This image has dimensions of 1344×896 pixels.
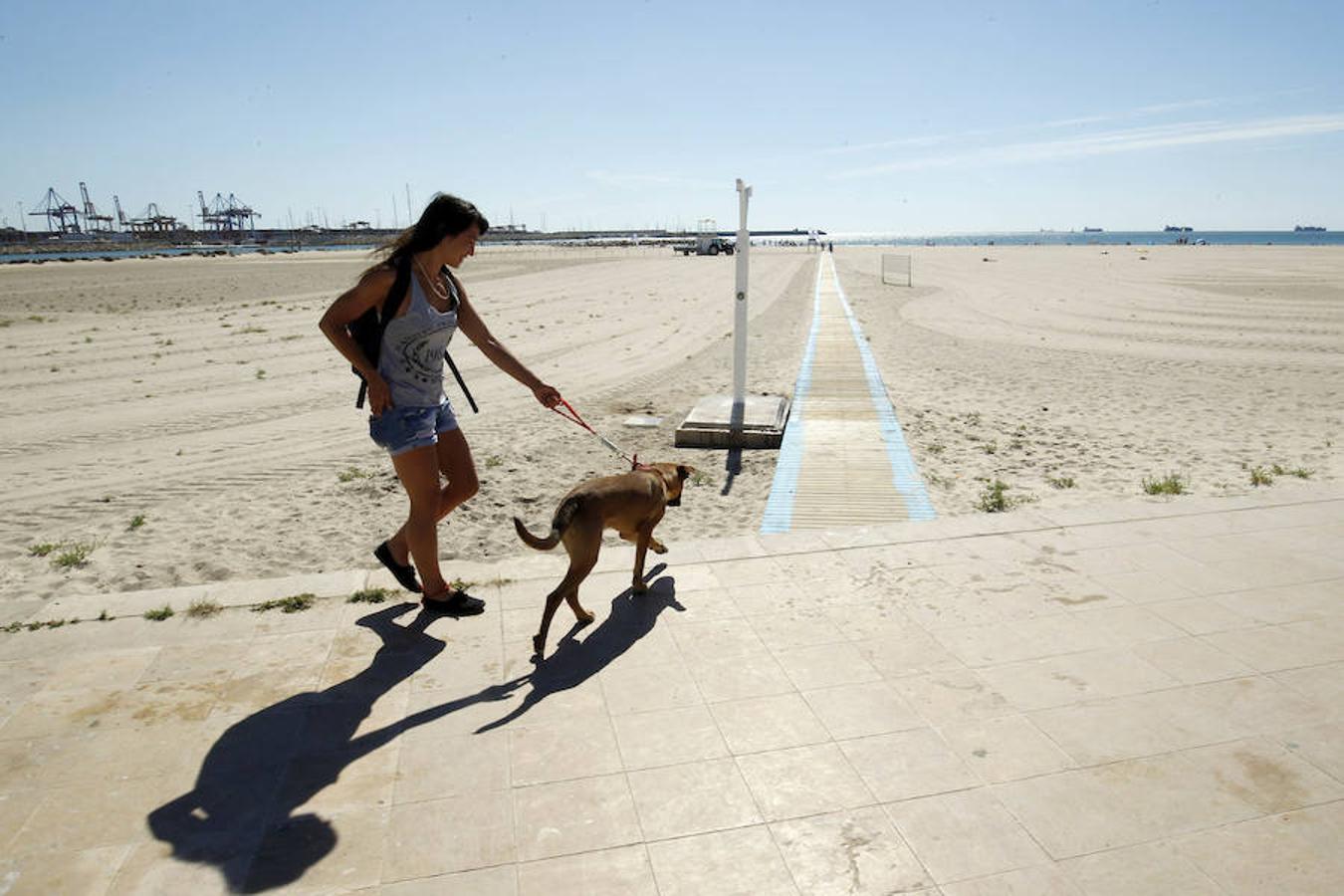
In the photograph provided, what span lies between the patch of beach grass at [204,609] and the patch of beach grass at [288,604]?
18 cm

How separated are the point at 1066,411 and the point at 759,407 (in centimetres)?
373

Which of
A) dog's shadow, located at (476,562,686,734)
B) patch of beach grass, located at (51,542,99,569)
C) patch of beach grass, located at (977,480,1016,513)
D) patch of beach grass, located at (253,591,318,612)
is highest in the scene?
patch of beach grass, located at (253,591,318,612)

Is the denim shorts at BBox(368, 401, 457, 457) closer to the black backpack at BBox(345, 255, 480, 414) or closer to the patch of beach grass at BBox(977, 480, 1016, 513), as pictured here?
the black backpack at BBox(345, 255, 480, 414)

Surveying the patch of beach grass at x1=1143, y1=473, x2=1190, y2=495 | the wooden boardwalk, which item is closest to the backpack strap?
the wooden boardwalk

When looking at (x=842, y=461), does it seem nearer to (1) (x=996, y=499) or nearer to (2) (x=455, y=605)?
(1) (x=996, y=499)

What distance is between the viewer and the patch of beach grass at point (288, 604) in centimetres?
421

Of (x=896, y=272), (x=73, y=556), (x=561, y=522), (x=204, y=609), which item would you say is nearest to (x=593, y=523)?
(x=561, y=522)

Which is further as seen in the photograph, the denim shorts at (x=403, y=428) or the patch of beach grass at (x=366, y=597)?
the patch of beach grass at (x=366, y=597)

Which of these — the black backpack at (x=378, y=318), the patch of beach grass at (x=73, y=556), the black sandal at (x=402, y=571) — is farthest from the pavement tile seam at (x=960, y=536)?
the black backpack at (x=378, y=318)

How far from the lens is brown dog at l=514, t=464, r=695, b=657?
3.77 meters

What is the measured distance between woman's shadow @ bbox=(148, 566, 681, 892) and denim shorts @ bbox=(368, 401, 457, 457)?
931 millimetres

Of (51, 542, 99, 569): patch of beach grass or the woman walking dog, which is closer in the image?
the woman walking dog

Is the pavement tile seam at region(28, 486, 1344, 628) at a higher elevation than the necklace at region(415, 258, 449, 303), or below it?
below

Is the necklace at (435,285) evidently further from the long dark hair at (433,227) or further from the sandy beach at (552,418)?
the sandy beach at (552,418)
